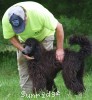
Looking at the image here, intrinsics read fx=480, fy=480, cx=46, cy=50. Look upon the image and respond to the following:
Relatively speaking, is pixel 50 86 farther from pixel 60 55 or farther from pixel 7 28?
pixel 7 28

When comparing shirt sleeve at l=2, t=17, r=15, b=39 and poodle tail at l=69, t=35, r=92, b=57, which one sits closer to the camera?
poodle tail at l=69, t=35, r=92, b=57

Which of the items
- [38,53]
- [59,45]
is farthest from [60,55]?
[38,53]

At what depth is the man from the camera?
685cm

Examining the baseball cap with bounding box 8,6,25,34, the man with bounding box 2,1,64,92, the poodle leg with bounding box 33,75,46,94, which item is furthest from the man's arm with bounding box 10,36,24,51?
the poodle leg with bounding box 33,75,46,94

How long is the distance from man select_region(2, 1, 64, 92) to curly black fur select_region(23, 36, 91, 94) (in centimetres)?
11

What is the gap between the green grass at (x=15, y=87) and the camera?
266 inches

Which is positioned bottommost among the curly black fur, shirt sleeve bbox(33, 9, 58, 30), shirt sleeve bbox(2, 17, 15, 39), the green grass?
the green grass

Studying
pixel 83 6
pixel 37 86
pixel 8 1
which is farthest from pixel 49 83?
pixel 8 1

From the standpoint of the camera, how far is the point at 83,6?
40.0 ft

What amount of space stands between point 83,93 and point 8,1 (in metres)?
6.39

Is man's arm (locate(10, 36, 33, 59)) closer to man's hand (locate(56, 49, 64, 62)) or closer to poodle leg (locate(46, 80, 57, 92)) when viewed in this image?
man's hand (locate(56, 49, 64, 62))

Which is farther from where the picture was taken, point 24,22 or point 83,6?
point 83,6

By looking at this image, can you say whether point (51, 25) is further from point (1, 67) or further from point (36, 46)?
point (1, 67)

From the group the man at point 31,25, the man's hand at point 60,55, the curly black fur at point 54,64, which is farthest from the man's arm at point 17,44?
the man's hand at point 60,55
